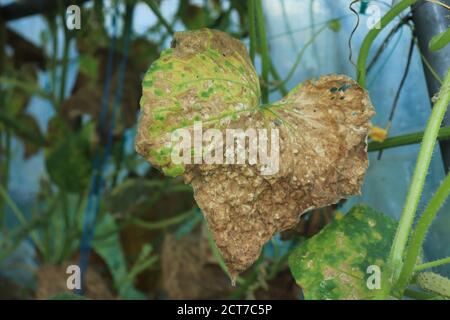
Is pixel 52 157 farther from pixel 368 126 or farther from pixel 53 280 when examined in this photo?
pixel 368 126

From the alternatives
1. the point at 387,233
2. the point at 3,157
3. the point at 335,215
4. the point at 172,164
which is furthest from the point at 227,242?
the point at 3,157

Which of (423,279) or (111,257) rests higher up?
(423,279)

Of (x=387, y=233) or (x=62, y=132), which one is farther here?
(x=62, y=132)

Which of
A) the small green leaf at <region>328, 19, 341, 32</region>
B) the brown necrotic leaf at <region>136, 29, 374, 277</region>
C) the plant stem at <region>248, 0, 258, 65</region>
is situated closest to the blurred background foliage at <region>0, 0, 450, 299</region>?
the small green leaf at <region>328, 19, 341, 32</region>

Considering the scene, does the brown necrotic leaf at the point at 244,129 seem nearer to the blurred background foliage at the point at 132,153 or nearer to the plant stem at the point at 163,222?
the blurred background foliage at the point at 132,153

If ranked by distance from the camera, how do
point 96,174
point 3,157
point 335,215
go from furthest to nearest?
point 3,157 < point 96,174 < point 335,215

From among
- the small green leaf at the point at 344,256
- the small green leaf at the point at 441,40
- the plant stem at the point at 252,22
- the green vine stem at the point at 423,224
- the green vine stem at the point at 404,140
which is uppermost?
the plant stem at the point at 252,22

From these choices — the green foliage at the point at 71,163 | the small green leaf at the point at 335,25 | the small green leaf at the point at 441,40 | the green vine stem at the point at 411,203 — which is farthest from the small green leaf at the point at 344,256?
the green foliage at the point at 71,163
